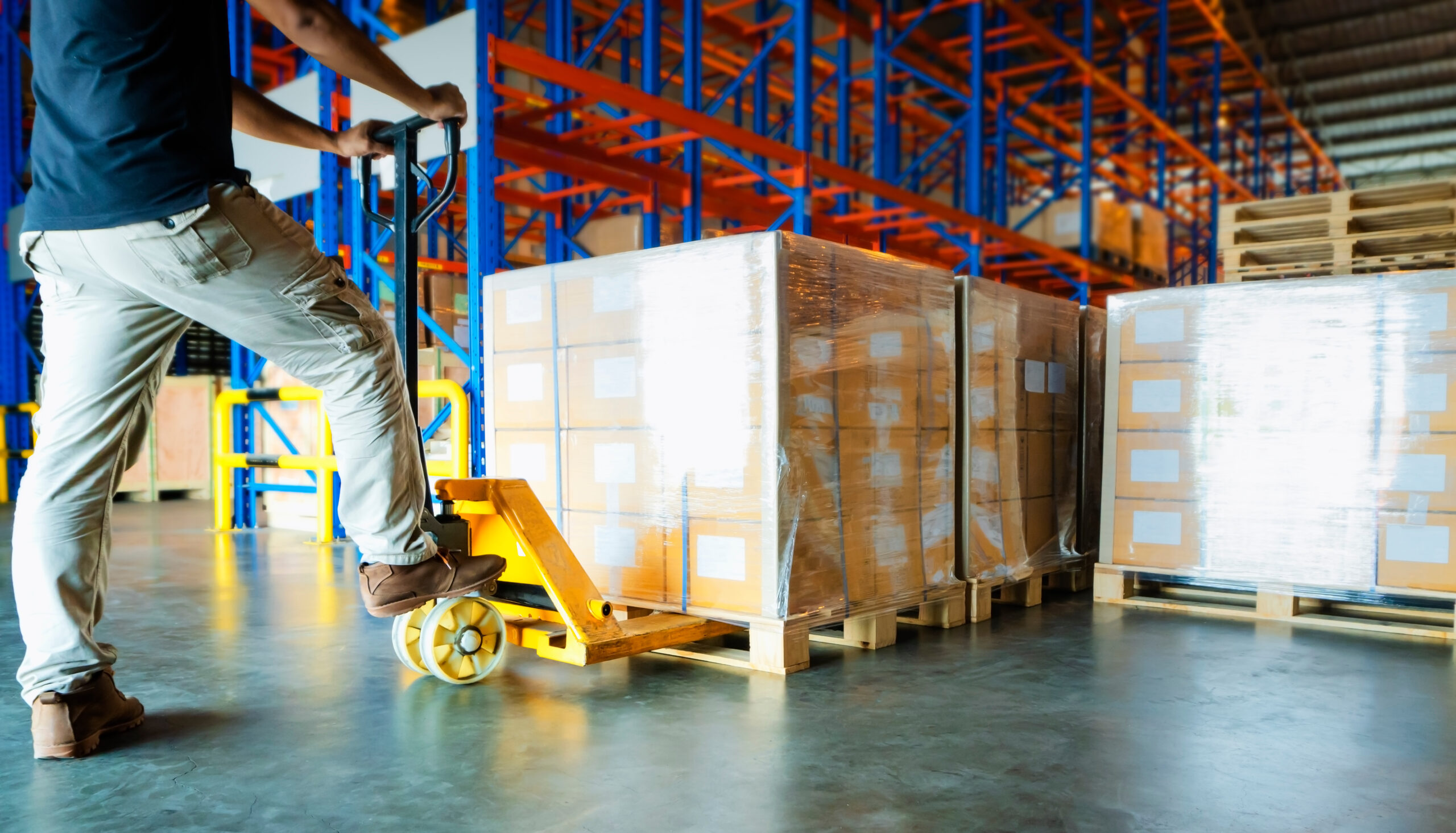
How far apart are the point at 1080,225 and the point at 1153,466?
7.69m

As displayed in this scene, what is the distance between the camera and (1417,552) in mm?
4023

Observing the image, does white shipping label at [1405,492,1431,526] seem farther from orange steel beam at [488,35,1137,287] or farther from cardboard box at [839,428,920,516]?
orange steel beam at [488,35,1137,287]

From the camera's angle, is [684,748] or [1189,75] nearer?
[684,748]

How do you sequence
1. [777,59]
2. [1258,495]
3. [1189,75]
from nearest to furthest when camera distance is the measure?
[1258,495]
[777,59]
[1189,75]

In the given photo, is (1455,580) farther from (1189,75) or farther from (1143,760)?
(1189,75)

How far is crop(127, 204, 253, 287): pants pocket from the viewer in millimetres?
2111

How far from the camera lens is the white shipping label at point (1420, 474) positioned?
158 inches

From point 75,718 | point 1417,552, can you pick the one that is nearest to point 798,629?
point 75,718

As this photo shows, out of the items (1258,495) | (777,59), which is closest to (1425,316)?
(1258,495)

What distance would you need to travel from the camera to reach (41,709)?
2271mm

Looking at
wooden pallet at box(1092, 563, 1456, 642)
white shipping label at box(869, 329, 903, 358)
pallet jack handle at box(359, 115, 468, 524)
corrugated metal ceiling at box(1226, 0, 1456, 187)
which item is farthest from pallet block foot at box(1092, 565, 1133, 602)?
corrugated metal ceiling at box(1226, 0, 1456, 187)

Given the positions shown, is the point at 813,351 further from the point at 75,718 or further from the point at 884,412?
the point at 75,718

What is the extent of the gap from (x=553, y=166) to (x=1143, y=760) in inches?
235

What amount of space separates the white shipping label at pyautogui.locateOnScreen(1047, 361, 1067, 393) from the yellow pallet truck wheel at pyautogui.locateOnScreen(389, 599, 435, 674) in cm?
317
